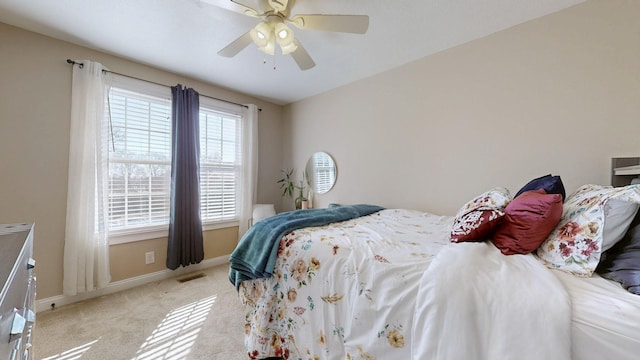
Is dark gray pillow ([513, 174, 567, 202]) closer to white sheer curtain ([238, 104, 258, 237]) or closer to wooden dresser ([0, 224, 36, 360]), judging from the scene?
wooden dresser ([0, 224, 36, 360])

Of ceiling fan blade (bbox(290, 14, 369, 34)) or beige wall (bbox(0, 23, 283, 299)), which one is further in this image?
beige wall (bbox(0, 23, 283, 299))

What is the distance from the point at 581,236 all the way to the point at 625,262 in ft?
0.45

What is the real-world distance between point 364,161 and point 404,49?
130cm

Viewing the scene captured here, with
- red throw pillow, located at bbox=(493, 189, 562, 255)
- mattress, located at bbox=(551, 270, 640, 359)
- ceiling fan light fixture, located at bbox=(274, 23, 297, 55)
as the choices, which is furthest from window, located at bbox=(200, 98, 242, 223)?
mattress, located at bbox=(551, 270, 640, 359)

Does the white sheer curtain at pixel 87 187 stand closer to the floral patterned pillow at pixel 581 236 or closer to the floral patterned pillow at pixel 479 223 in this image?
the floral patterned pillow at pixel 479 223

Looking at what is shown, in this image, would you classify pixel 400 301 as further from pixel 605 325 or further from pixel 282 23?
pixel 282 23

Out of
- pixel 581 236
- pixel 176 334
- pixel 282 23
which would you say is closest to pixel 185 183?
pixel 176 334

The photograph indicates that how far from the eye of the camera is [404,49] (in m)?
2.43

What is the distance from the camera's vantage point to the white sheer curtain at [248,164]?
11.6 ft

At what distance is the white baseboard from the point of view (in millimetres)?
2166

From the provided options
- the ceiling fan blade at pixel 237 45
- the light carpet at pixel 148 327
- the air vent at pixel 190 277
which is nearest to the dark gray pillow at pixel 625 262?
the light carpet at pixel 148 327

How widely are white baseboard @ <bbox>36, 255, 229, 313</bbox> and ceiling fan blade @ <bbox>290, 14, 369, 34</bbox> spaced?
298 centimetres

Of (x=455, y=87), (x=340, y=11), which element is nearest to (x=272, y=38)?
(x=340, y=11)

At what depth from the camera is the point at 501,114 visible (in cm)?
214
